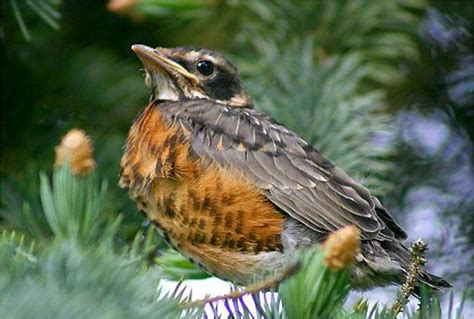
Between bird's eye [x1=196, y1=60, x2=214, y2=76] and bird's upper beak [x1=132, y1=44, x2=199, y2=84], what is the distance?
33 millimetres

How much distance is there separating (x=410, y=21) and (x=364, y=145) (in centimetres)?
77

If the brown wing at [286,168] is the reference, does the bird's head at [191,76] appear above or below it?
above

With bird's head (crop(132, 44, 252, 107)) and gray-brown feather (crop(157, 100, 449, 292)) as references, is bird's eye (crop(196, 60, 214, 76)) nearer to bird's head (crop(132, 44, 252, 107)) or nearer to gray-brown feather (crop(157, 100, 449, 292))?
bird's head (crop(132, 44, 252, 107))

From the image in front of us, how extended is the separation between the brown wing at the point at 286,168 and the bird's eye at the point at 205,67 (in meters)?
0.27

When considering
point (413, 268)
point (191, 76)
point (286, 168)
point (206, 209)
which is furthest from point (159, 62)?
point (413, 268)

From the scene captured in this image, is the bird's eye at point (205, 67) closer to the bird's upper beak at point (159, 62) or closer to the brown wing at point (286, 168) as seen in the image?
the bird's upper beak at point (159, 62)

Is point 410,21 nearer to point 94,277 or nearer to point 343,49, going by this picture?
point 343,49

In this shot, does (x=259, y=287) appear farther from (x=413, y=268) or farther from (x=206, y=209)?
(x=206, y=209)

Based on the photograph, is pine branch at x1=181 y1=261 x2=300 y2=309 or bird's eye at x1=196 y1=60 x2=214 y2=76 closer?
pine branch at x1=181 y1=261 x2=300 y2=309

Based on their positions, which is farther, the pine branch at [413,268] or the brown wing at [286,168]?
the brown wing at [286,168]

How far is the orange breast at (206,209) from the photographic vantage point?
2775 mm

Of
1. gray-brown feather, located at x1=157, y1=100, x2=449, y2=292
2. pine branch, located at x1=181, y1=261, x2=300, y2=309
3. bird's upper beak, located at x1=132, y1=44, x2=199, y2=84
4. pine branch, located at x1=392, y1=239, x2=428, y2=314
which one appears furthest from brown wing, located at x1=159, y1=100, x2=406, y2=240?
pine branch, located at x1=181, y1=261, x2=300, y2=309

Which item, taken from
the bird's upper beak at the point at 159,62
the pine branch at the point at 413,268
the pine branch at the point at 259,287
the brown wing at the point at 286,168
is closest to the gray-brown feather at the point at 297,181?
the brown wing at the point at 286,168

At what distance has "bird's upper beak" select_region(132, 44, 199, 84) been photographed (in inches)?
128
